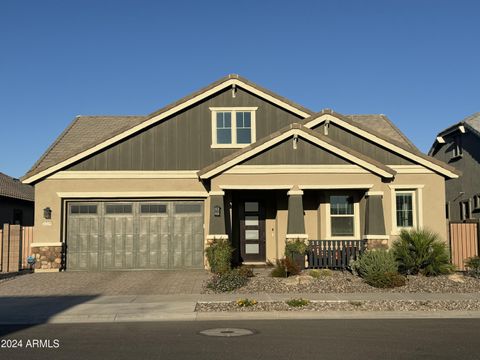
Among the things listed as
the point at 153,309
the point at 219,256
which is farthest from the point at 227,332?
the point at 219,256

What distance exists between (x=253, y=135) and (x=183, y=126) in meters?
2.67

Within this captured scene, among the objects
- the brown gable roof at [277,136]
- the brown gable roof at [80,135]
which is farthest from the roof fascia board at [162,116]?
the brown gable roof at [277,136]

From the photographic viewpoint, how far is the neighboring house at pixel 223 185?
18.3 meters

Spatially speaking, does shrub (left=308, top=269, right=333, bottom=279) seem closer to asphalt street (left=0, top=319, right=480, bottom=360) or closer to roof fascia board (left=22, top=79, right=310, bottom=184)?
asphalt street (left=0, top=319, right=480, bottom=360)

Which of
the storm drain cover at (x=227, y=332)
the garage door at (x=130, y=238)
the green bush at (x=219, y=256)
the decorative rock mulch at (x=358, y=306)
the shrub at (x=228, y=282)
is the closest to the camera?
the storm drain cover at (x=227, y=332)

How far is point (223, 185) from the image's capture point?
18.3m

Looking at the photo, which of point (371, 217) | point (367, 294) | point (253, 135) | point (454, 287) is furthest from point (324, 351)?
point (253, 135)

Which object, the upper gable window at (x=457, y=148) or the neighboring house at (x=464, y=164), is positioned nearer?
the neighboring house at (x=464, y=164)

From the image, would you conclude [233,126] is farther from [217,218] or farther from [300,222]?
[300,222]

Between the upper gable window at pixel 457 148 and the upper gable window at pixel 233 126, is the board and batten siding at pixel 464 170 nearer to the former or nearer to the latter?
the upper gable window at pixel 457 148

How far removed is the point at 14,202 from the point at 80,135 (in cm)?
739

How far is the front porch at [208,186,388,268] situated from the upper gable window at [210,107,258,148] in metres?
1.97

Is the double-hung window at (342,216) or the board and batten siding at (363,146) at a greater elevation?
the board and batten siding at (363,146)

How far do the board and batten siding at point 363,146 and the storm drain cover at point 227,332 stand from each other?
11.8 metres
